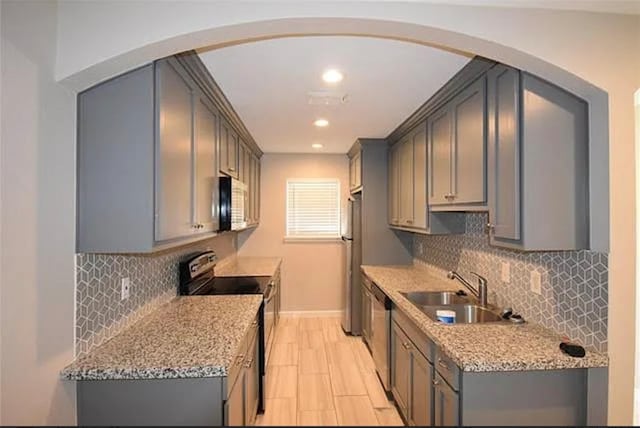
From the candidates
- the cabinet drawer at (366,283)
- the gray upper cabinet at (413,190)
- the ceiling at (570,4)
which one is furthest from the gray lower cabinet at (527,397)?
the cabinet drawer at (366,283)

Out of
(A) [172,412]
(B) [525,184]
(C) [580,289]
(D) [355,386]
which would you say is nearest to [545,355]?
(C) [580,289]

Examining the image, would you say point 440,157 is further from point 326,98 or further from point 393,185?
point 393,185

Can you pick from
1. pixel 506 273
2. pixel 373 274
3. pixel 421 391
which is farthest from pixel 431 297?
pixel 421 391

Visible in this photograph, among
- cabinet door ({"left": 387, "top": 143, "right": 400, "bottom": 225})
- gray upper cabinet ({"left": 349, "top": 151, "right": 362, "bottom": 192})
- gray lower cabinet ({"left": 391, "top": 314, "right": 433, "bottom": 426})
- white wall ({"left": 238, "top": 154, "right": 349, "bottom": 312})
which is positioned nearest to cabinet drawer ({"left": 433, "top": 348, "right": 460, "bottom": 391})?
→ gray lower cabinet ({"left": 391, "top": 314, "right": 433, "bottom": 426})

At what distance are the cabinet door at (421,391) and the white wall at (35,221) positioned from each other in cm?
173

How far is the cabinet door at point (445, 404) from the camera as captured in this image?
169 centimetres

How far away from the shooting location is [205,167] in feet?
7.82

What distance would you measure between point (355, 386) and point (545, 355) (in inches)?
78.2

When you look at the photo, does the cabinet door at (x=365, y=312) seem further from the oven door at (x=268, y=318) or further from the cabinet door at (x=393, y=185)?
the oven door at (x=268, y=318)

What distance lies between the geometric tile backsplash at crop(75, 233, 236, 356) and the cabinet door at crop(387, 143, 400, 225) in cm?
234

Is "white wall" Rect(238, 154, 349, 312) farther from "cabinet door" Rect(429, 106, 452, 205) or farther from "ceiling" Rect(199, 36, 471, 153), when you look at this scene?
"cabinet door" Rect(429, 106, 452, 205)

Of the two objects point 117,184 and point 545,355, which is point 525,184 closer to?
point 545,355

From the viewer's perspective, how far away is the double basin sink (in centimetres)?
255

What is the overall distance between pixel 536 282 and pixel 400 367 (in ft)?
3.81
